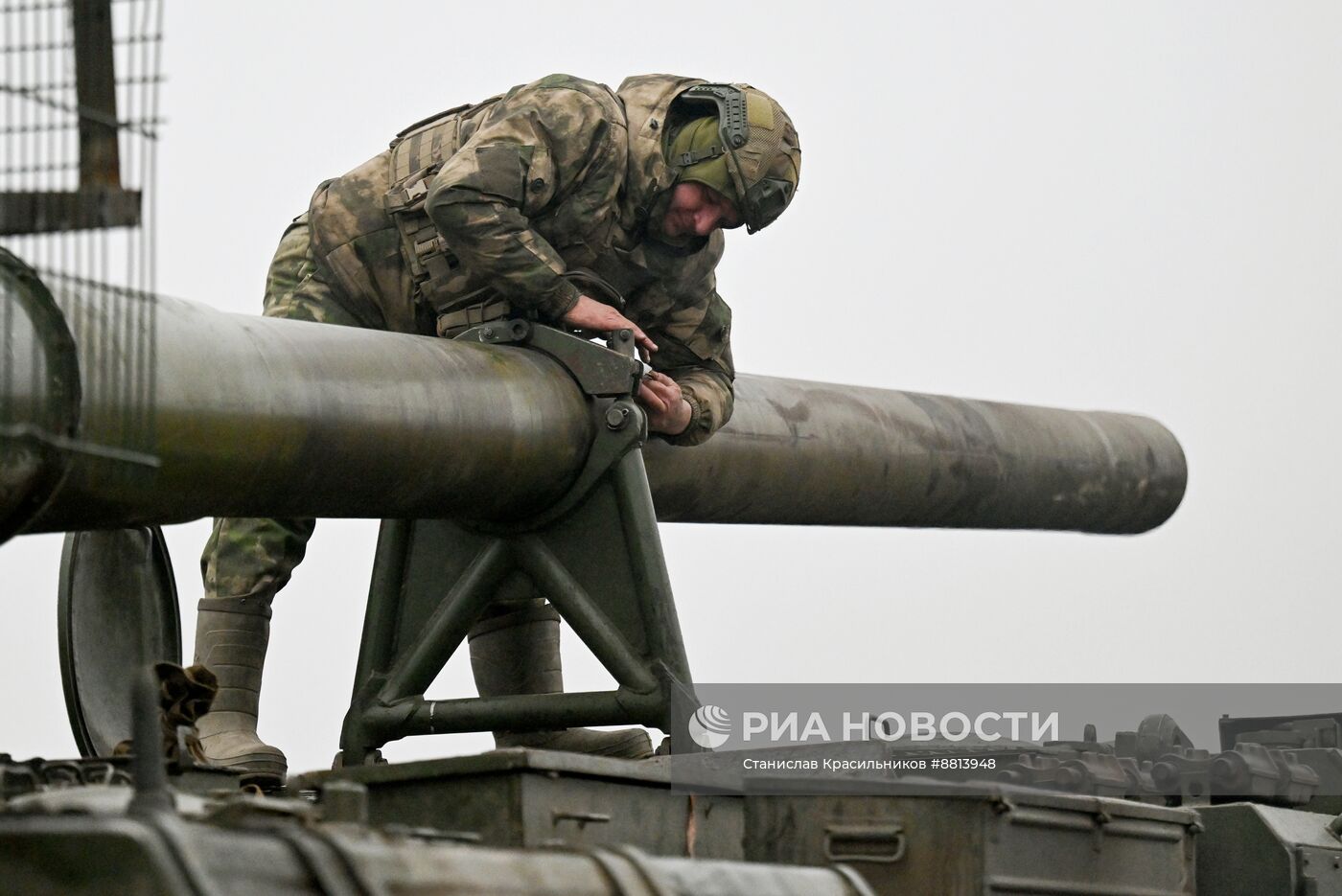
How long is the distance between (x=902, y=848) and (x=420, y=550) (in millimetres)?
2648

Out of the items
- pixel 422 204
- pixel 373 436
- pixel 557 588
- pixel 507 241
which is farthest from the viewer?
pixel 422 204

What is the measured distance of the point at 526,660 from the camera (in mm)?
8773

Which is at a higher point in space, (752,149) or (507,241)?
(752,149)

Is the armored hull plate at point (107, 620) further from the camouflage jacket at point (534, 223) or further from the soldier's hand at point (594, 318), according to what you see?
the soldier's hand at point (594, 318)

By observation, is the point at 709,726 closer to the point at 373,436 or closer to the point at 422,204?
the point at 373,436

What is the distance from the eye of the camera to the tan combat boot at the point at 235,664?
734 centimetres

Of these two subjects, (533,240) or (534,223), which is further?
(534,223)

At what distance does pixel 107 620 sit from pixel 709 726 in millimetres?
1835

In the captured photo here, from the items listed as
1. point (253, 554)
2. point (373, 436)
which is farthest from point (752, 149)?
point (253, 554)

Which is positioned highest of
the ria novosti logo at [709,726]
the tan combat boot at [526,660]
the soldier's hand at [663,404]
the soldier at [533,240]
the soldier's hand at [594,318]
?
the soldier at [533,240]

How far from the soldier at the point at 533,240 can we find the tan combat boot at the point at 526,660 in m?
0.30

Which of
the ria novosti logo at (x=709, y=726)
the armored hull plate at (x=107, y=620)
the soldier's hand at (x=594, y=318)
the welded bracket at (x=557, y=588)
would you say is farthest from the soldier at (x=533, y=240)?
the ria novosti logo at (x=709, y=726)

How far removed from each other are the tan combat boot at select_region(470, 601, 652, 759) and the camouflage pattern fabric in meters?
1.12

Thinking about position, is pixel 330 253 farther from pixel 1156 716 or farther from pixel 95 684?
pixel 1156 716
